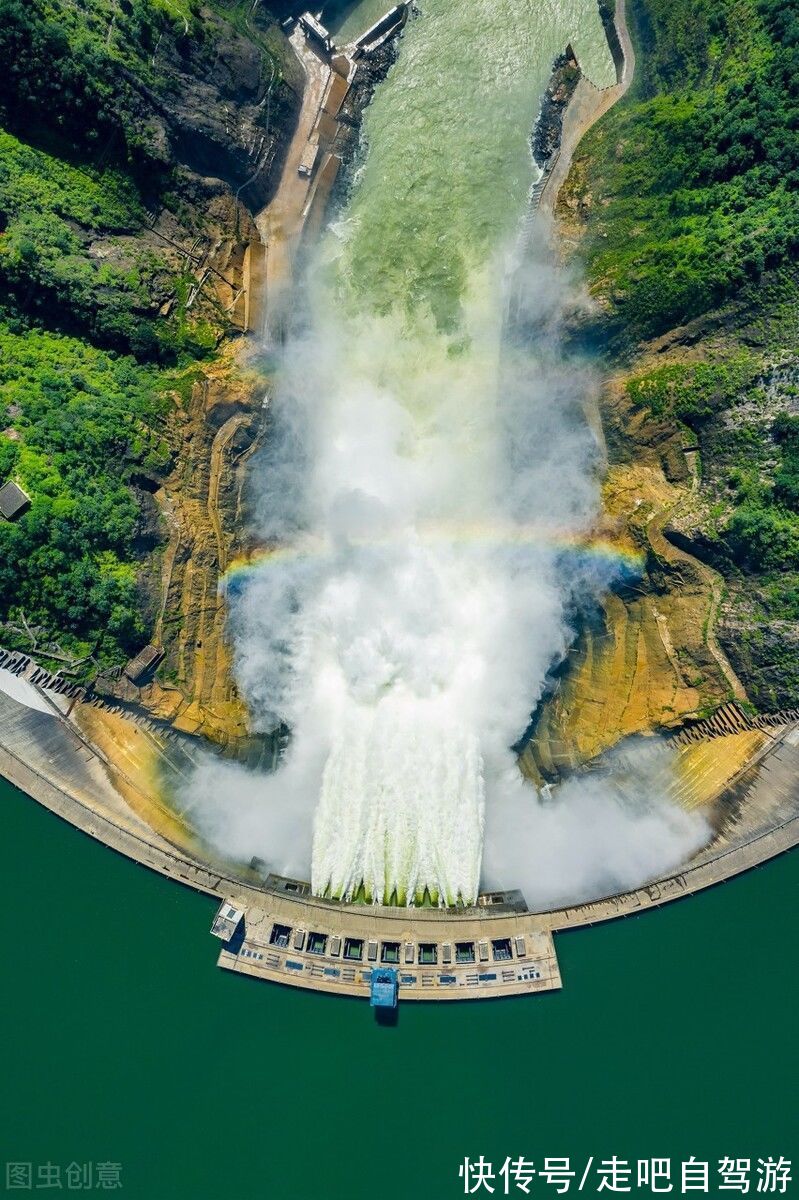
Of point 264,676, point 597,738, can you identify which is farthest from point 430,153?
point 597,738

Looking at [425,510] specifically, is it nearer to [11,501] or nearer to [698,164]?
[11,501]

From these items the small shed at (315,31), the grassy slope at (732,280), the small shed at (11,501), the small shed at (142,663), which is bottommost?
the small shed at (142,663)

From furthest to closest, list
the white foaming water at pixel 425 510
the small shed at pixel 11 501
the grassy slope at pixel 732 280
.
Result: the white foaming water at pixel 425 510, the grassy slope at pixel 732 280, the small shed at pixel 11 501

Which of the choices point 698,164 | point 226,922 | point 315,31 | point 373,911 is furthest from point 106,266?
point 373,911

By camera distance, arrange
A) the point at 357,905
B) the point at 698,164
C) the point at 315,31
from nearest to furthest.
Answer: the point at 698,164 < the point at 357,905 < the point at 315,31

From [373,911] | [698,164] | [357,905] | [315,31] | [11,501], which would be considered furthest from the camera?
[315,31]

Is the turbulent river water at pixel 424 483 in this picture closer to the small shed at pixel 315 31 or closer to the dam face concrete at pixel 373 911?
the dam face concrete at pixel 373 911

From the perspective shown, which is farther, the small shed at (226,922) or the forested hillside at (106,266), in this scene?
the small shed at (226,922)

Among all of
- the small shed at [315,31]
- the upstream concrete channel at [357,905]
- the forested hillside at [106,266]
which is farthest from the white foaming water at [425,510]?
the forested hillside at [106,266]

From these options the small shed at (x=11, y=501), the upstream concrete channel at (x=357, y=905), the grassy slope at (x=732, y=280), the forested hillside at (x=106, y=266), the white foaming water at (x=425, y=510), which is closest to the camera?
the small shed at (x=11, y=501)
